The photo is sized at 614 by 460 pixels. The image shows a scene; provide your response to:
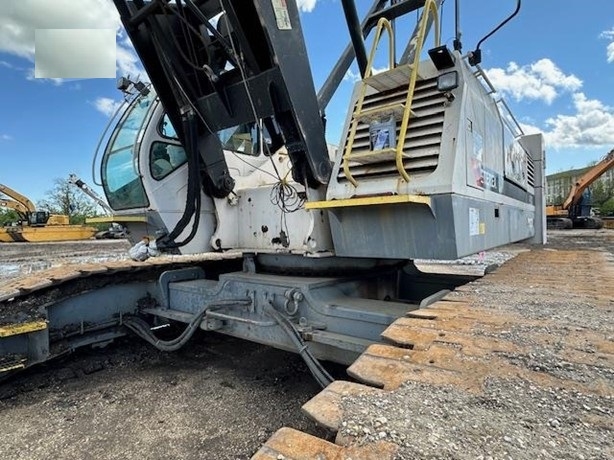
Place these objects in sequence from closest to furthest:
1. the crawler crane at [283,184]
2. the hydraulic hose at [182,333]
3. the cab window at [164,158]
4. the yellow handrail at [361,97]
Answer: the crawler crane at [283,184]
the yellow handrail at [361,97]
the hydraulic hose at [182,333]
the cab window at [164,158]

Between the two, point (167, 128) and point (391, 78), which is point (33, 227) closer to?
point (167, 128)

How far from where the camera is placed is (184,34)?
326 centimetres

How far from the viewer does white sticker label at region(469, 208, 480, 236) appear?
2.74 m

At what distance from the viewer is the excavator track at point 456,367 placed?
3.31 ft

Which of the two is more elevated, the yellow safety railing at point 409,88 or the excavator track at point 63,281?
the yellow safety railing at point 409,88

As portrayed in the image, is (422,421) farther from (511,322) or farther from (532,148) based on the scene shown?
(532,148)

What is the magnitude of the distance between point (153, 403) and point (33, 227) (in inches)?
1012

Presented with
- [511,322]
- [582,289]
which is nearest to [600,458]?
[511,322]

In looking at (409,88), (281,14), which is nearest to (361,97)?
(409,88)

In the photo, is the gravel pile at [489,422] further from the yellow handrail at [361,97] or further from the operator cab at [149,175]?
the operator cab at [149,175]

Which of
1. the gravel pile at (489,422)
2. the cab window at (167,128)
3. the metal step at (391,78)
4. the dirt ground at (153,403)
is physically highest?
the metal step at (391,78)

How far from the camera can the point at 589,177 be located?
2341 centimetres

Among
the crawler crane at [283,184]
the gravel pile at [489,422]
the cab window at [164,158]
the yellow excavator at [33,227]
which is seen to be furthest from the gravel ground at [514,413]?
the yellow excavator at [33,227]

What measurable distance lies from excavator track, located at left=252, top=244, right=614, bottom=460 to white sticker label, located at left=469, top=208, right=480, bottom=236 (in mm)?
673
